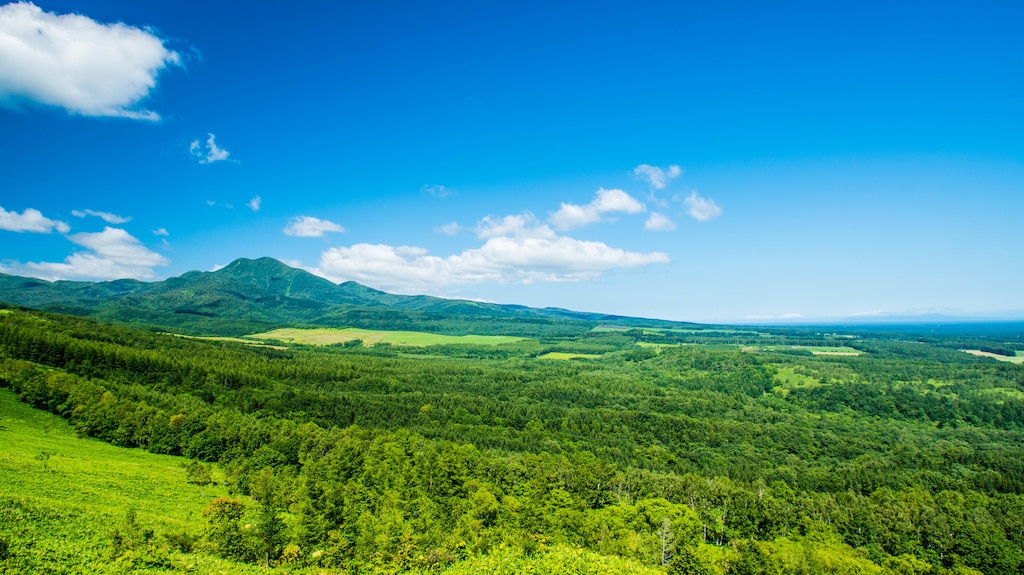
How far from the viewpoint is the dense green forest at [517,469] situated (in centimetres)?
4081

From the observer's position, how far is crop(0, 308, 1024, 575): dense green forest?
134ft

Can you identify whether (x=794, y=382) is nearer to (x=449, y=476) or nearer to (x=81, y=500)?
(x=449, y=476)

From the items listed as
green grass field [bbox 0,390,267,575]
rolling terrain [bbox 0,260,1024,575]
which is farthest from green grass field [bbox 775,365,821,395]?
green grass field [bbox 0,390,267,575]

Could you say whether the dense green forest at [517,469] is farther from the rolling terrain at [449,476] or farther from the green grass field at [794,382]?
the green grass field at [794,382]

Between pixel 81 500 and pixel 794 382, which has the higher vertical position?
pixel 81 500

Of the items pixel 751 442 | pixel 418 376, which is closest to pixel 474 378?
pixel 418 376

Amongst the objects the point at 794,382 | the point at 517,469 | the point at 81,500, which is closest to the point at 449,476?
the point at 517,469

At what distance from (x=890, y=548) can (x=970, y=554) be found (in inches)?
332

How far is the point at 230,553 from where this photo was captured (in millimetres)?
35938

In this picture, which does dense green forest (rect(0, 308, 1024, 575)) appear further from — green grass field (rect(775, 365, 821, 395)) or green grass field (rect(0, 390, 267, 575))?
green grass field (rect(775, 365, 821, 395))

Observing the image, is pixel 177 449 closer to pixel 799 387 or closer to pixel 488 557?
pixel 488 557

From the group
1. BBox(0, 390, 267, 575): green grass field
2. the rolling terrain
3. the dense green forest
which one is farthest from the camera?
the dense green forest

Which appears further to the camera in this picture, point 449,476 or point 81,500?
point 449,476

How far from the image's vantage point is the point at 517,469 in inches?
2726
